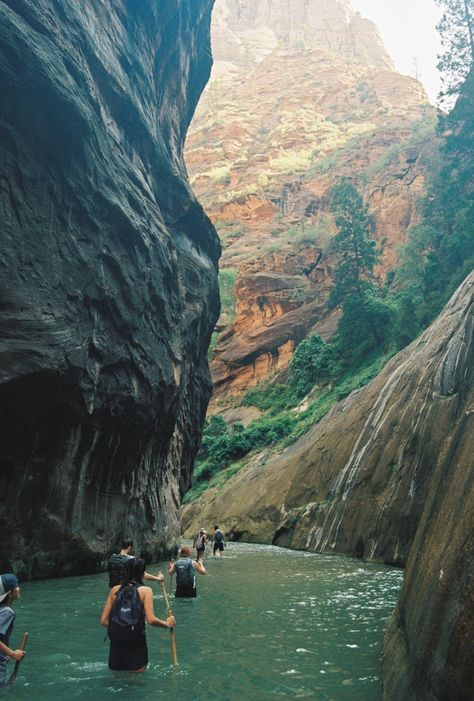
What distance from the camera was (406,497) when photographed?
57.3ft

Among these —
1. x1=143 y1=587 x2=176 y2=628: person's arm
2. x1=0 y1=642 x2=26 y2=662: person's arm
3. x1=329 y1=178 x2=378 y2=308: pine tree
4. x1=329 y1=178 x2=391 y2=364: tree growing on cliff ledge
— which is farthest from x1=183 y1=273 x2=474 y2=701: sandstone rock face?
x1=329 y1=178 x2=378 y2=308: pine tree

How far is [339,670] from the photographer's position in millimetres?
6160

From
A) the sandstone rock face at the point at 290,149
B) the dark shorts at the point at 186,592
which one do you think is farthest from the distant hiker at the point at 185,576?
the sandstone rock face at the point at 290,149

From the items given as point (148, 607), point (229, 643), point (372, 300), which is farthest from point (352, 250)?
point (148, 607)

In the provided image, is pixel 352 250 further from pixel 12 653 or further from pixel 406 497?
pixel 12 653

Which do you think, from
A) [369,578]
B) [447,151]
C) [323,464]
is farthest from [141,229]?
[447,151]

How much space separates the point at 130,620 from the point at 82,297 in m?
10.3

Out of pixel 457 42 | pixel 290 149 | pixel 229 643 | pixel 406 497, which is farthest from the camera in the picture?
pixel 290 149

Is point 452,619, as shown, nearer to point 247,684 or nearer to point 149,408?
point 247,684

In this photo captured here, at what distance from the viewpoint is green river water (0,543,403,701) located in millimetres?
5551

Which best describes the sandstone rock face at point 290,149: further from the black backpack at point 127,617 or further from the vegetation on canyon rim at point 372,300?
the black backpack at point 127,617

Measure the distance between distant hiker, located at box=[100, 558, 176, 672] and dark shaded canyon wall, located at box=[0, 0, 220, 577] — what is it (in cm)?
724

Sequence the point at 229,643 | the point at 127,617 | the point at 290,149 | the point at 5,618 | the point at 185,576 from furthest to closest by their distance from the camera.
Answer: the point at 290,149 → the point at 185,576 → the point at 229,643 → the point at 127,617 → the point at 5,618

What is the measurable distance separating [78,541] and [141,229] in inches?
376
